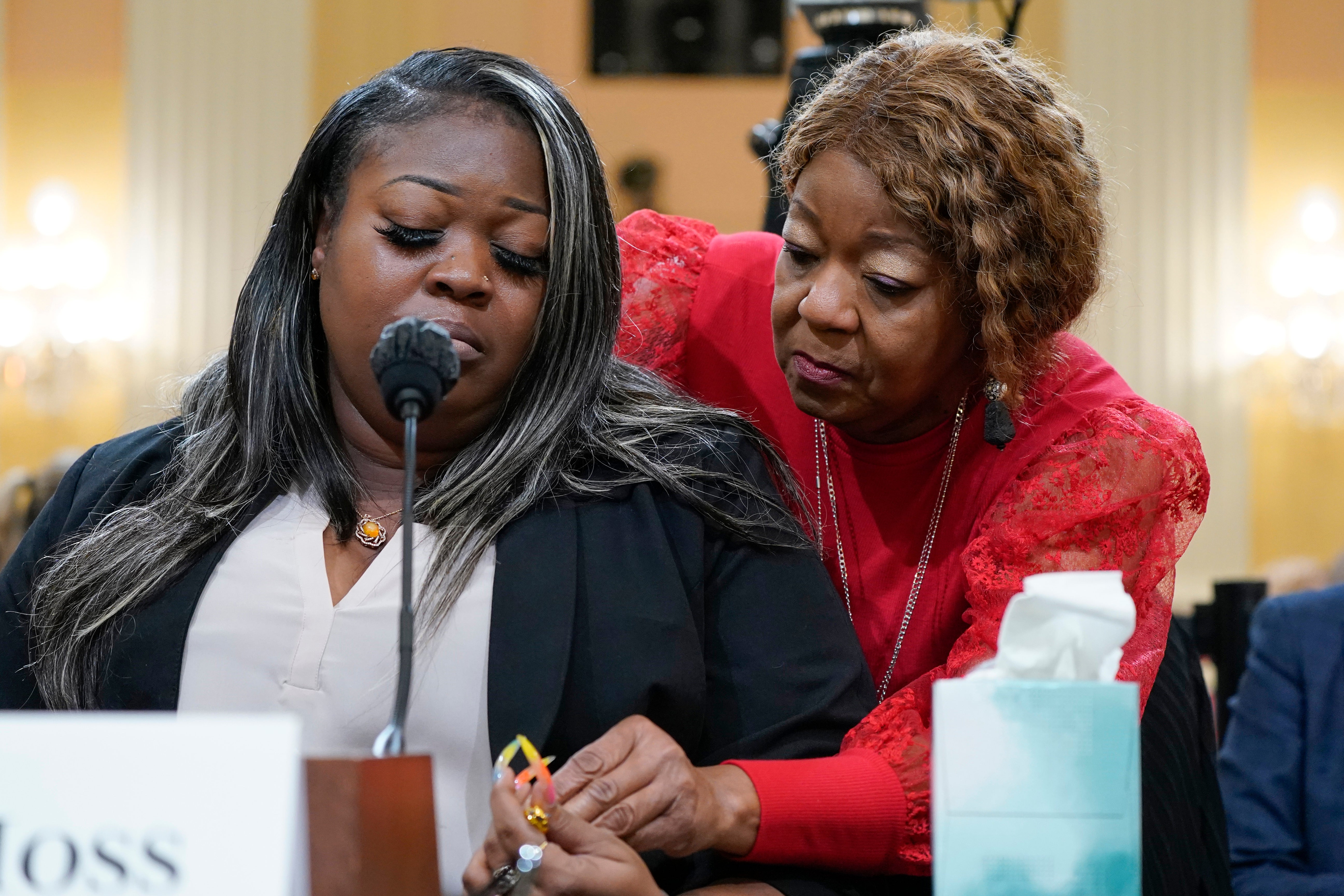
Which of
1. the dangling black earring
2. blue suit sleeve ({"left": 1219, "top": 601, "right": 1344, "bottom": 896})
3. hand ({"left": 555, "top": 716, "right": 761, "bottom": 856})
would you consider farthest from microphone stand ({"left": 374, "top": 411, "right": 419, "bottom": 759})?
blue suit sleeve ({"left": 1219, "top": 601, "right": 1344, "bottom": 896})

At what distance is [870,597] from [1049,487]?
0.30 m

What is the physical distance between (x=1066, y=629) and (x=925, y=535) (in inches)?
34.4

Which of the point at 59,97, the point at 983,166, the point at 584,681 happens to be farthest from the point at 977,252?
the point at 59,97

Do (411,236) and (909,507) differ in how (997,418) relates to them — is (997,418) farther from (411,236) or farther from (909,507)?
(411,236)

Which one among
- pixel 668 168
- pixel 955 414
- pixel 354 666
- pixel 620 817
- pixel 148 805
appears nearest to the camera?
pixel 148 805

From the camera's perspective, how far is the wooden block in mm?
784

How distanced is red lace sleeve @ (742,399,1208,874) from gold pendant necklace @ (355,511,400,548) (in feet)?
1.61

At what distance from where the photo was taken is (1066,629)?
82 centimetres

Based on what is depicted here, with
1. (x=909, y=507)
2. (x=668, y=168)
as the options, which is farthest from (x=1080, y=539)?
(x=668, y=168)

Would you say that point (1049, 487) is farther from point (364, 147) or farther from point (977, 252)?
point (364, 147)

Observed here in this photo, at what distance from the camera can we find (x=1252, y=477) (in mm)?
5762

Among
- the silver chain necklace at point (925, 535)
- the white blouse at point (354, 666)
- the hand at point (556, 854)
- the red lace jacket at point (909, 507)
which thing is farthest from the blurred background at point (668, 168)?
the hand at point (556, 854)

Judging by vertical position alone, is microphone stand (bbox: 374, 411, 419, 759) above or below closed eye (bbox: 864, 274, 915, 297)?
below

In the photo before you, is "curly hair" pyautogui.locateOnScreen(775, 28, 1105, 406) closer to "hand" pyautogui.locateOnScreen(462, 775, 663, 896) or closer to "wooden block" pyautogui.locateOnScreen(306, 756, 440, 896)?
"hand" pyautogui.locateOnScreen(462, 775, 663, 896)
